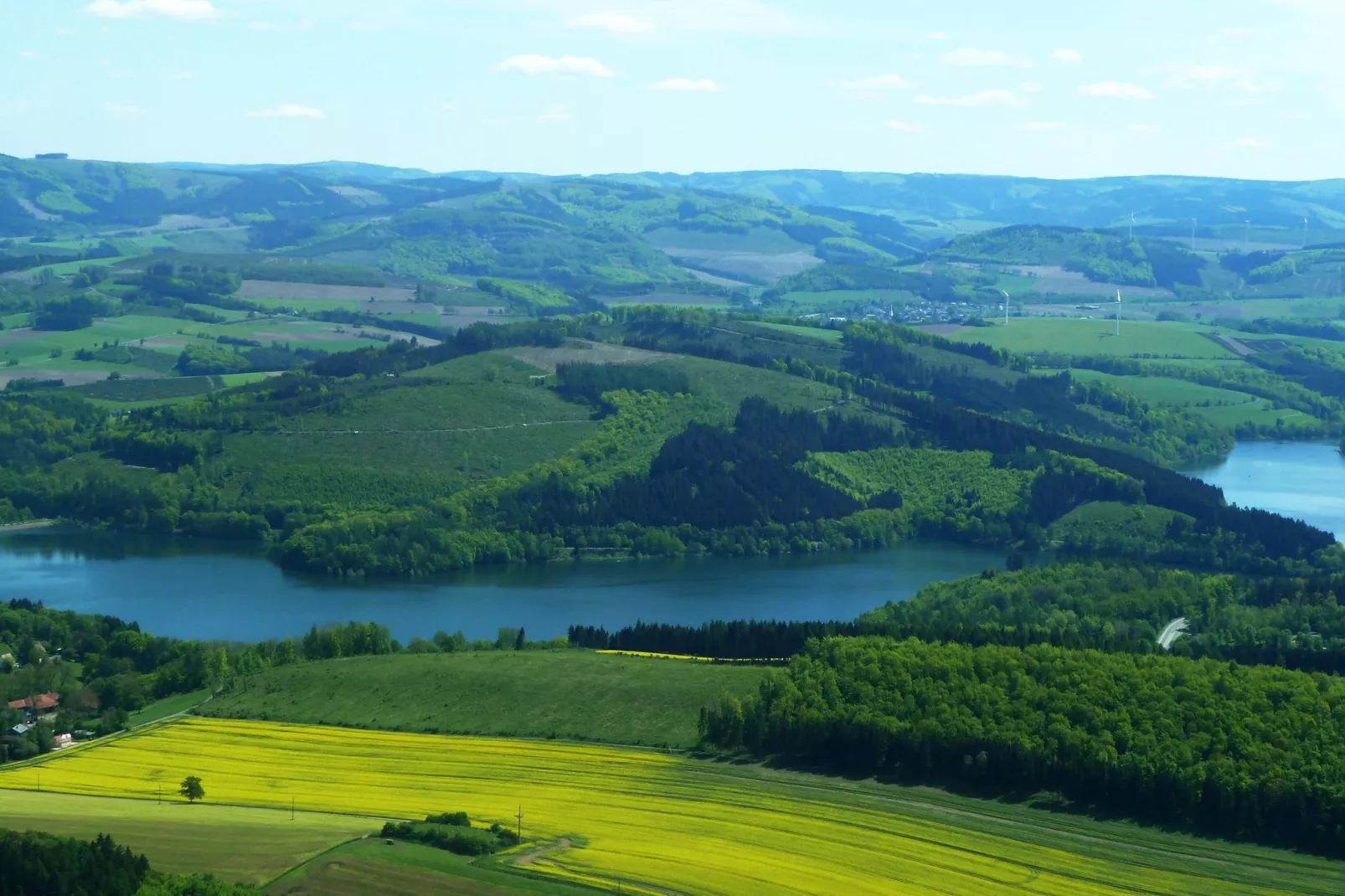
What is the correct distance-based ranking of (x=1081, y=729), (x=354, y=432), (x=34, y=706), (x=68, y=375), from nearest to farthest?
(x=1081, y=729) < (x=34, y=706) < (x=354, y=432) < (x=68, y=375)

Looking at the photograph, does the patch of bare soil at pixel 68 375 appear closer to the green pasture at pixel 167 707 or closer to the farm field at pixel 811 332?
the farm field at pixel 811 332

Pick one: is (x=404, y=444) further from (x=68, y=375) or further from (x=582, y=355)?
(x=68, y=375)

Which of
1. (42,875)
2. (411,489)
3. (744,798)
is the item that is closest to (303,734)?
(744,798)

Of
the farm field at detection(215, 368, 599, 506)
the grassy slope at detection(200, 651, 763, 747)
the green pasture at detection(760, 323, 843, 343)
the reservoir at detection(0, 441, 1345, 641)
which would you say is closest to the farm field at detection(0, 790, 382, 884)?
the grassy slope at detection(200, 651, 763, 747)

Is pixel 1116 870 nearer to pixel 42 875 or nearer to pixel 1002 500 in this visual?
pixel 42 875

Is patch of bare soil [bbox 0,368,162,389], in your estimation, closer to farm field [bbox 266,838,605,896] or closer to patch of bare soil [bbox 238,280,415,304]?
patch of bare soil [bbox 238,280,415,304]

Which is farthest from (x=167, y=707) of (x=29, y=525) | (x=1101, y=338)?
(x=1101, y=338)

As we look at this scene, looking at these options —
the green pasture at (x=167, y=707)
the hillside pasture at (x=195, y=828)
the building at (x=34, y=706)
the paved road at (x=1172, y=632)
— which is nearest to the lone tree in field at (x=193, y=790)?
the hillside pasture at (x=195, y=828)
